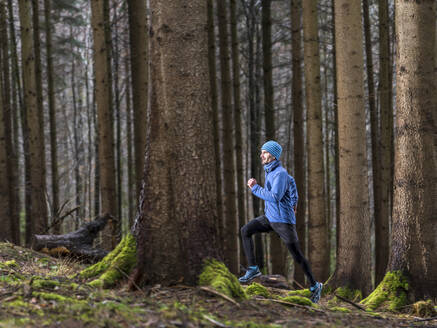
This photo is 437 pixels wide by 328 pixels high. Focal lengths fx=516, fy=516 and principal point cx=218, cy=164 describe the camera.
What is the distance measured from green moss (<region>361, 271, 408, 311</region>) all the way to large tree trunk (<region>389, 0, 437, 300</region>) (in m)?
0.09

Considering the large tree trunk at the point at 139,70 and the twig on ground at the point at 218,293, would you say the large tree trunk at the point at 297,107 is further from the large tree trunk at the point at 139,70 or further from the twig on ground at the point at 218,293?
the twig on ground at the point at 218,293

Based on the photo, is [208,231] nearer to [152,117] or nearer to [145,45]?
[152,117]

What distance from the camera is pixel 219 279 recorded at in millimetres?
4578

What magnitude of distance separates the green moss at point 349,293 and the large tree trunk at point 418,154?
63.2 inches

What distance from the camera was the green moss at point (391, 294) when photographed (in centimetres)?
629

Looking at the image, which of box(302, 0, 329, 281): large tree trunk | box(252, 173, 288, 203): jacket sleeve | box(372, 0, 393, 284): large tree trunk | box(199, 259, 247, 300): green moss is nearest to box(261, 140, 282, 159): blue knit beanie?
box(252, 173, 288, 203): jacket sleeve

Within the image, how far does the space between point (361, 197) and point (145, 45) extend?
5317 millimetres

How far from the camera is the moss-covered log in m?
4.92

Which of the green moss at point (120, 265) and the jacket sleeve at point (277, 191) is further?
the jacket sleeve at point (277, 191)

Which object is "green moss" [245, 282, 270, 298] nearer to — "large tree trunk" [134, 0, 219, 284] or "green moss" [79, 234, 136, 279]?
"large tree trunk" [134, 0, 219, 284]

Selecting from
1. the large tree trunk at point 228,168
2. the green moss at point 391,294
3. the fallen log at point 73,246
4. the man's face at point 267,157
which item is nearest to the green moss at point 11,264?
the fallen log at point 73,246

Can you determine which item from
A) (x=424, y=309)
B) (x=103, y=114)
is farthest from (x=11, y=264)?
(x=424, y=309)

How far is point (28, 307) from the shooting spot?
4.00 m

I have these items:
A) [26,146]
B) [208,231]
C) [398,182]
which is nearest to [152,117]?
[208,231]
